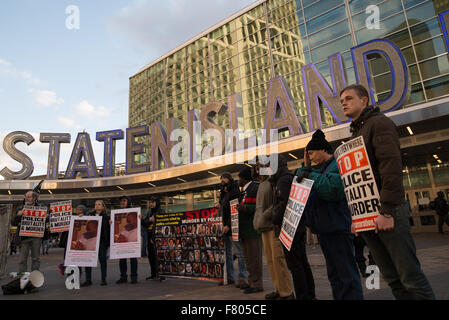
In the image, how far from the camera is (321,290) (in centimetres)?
438

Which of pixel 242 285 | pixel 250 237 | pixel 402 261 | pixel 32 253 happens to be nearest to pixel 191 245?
pixel 242 285

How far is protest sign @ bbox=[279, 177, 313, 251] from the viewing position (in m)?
2.92

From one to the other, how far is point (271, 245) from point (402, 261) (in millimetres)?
2261

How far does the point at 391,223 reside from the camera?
210 centimetres

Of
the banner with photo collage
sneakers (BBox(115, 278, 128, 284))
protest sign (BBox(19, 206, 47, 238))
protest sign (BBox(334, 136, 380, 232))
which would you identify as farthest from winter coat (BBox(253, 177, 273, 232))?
protest sign (BBox(19, 206, 47, 238))

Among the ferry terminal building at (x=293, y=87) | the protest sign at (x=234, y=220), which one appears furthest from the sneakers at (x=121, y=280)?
the ferry terminal building at (x=293, y=87)

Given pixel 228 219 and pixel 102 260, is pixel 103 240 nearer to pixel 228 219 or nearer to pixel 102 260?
pixel 102 260

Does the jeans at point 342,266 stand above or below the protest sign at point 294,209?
below

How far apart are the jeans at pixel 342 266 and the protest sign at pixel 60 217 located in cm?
787

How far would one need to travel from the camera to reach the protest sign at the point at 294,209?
292cm

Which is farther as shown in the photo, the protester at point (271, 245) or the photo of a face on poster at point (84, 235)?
the photo of a face on poster at point (84, 235)

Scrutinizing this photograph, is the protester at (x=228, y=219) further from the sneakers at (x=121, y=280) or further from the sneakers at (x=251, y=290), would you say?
the sneakers at (x=121, y=280)

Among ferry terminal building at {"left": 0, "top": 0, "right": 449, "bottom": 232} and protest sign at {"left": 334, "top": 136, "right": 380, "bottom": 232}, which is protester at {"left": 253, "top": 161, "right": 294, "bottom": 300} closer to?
protest sign at {"left": 334, "top": 136, "right": 380, "bottom": 232}

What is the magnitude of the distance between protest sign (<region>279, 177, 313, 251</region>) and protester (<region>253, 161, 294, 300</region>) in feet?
2.44
